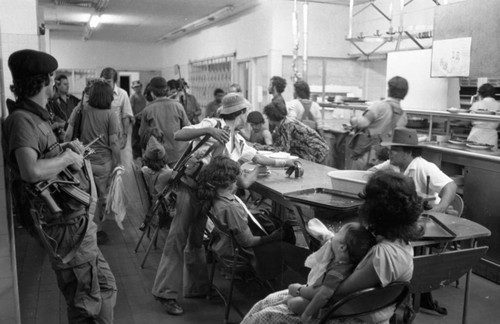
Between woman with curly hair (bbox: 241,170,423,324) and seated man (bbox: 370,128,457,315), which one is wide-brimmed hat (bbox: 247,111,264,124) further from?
woman with curly hair (bbox: 241,170,423,324)

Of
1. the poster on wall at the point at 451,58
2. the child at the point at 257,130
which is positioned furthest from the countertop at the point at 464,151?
the child at the point at 257,130

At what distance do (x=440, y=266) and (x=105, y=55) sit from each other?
15.7m

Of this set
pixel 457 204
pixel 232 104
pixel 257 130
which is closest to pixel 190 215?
pixel 232 104

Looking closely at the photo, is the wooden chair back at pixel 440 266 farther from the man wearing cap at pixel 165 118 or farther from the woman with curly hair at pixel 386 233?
the man wearing cap at pixel 165 118

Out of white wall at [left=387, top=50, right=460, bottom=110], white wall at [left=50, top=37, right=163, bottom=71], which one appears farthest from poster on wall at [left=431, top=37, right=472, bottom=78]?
white wall at [left=50, top=37, right=163, bottom=71]

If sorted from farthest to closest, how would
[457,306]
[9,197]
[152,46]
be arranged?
[152,46], [457,306], [9,197]

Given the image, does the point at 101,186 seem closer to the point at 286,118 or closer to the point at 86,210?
the point at 286,118

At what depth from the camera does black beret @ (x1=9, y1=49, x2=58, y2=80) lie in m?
2.15

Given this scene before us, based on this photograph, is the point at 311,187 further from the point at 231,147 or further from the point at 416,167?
the point at 416,167

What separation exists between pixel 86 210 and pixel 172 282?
3.96 ft

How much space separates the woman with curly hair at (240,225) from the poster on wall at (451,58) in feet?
13.7

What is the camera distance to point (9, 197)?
2.48 metres

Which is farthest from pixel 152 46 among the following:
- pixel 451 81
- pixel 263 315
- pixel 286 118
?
pixel 263 315

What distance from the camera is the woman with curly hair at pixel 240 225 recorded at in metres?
2.93
